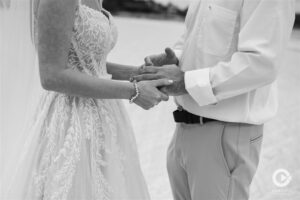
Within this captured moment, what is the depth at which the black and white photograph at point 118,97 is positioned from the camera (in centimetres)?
130

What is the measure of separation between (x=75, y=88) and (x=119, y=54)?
5110 millimetres

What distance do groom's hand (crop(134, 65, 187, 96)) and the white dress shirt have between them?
5cm

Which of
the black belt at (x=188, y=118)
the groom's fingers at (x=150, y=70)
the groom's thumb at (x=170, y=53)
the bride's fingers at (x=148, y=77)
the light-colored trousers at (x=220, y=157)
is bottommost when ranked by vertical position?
the light-colored trousers at (x=220, y=157)

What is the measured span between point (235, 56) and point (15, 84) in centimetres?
76

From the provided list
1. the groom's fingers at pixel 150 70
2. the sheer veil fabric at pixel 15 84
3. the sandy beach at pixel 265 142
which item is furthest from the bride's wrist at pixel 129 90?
the sandy beach at pixel 265 142

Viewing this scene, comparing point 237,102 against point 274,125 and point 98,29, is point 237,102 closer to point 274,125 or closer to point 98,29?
point 98,29

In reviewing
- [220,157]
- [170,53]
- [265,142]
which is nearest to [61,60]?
[170,53]

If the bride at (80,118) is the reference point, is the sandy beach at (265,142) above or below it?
below

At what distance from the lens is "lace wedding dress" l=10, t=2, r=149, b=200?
139 cm

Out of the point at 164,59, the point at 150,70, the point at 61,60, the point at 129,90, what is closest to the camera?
the point at 61,60

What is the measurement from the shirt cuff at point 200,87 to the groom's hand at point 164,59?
0.21 meters

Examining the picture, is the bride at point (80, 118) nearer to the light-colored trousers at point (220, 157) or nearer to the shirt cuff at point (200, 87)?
the shirt cuff at point (200, 87)

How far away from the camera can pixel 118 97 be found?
138 centimetres

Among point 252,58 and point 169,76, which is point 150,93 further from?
point 252,58
